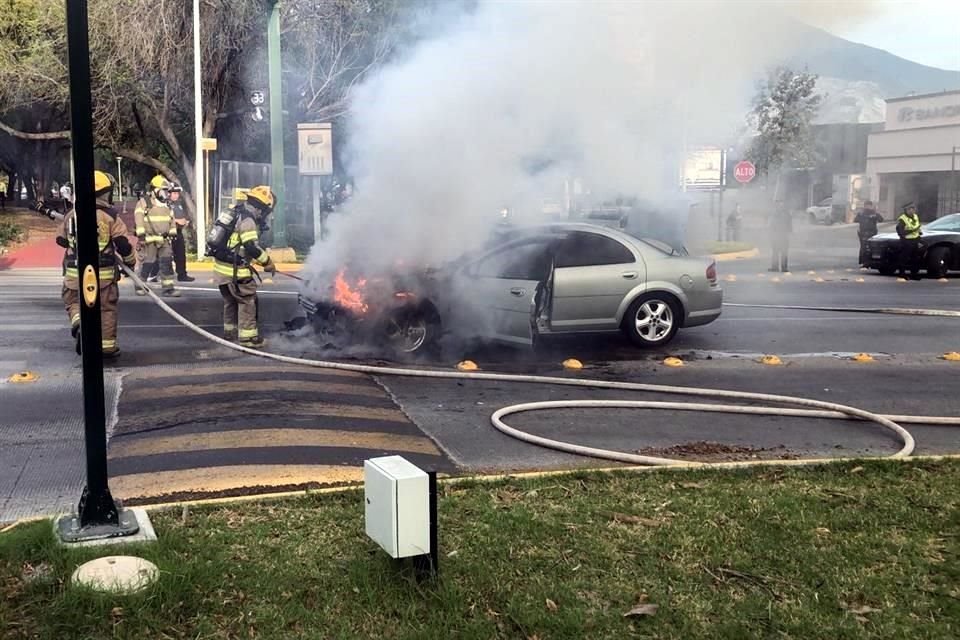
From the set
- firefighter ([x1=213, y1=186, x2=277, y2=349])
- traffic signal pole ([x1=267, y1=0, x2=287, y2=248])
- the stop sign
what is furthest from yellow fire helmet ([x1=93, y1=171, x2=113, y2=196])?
the stop sign

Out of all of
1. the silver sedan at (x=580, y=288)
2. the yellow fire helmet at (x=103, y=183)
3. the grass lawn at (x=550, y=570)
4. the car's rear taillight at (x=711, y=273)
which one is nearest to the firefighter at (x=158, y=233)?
the yellow fire helmet at (x=103, y=183)

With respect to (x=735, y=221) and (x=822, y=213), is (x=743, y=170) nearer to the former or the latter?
(x=735, y=221)

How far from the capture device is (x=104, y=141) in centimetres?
2609

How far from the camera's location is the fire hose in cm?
611

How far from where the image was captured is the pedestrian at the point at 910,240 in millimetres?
19500

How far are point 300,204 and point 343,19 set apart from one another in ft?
23.9

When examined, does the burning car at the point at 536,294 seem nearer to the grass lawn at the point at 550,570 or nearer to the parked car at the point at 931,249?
the grass lawn at the point at 550,570

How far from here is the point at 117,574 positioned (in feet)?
12.0

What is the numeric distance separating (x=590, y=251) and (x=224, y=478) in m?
5.77

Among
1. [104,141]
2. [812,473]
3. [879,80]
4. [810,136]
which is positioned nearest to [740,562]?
[812,473]

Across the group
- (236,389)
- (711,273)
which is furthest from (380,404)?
(711,273)

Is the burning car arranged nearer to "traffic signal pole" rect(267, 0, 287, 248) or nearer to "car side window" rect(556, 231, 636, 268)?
"car side window" rect(556, 231, 636, 268)

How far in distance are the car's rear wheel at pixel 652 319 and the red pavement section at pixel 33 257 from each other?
17071mm

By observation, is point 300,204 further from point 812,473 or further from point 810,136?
point 812,473
